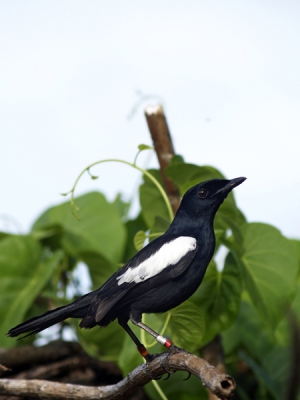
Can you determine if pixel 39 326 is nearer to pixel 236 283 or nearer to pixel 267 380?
pixel 236 283

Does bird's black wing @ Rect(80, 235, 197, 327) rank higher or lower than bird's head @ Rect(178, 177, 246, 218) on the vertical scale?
lower

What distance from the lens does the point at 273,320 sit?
2025mm

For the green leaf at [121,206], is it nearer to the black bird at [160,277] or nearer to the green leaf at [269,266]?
the green leaf at [269,266]

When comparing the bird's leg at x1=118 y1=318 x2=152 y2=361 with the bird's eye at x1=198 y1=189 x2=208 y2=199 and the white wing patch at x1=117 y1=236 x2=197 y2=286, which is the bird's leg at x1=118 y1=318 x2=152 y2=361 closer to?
the white wing patch at x1=117 y1=236 x2=197 y2=286

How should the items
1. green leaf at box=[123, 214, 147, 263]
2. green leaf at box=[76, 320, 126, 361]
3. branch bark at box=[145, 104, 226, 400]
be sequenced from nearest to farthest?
branch bark at box=[145, 104, 226, 400]
green leaf at box=[76, 320, 126, 361]
green leaf at box=[123, 214, 147, 263]

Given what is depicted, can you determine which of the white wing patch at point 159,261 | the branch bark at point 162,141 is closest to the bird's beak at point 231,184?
the white wing patch at point 159,261

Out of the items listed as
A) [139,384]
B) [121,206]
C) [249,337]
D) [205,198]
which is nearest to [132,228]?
[121,206]

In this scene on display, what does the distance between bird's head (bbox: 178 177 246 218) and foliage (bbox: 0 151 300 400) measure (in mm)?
305

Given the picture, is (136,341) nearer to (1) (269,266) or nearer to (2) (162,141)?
(1) (269,266)

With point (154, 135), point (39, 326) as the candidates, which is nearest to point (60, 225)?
point (154, 135)

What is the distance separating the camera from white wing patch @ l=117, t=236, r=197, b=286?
1284 millimetres

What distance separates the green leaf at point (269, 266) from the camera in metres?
2.05

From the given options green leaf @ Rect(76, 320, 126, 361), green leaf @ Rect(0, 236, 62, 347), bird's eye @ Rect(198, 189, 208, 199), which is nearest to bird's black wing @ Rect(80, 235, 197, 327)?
bird's eye @ Rect(198, 189, 208, 199)

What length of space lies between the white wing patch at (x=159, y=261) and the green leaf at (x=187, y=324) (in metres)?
0.26
